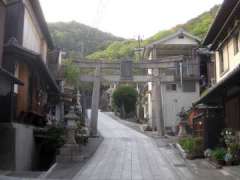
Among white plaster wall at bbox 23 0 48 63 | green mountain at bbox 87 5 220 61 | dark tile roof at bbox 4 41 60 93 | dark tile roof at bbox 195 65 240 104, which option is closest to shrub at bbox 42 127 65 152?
dark tile roof at bbox 4 41 60 93

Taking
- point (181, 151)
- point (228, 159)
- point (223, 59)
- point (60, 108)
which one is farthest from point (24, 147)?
point (60, 108)

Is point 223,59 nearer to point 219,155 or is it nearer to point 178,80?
point 219,155

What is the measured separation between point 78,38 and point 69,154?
2129 inches

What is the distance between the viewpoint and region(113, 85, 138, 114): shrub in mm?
55250

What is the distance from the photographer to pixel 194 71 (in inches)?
1631

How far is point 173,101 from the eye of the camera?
42969 millimetres

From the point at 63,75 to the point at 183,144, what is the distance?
13.7 m

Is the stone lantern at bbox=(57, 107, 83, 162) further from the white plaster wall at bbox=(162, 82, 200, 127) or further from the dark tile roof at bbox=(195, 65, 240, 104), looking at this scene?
the white plaster wall at bbox=(162, 82, 200, 127)

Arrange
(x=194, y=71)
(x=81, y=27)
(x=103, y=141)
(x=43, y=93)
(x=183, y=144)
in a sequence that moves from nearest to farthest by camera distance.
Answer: (x=183, y=144), (x=43, y=93), (x=103, y=141), (x=194, y=71), (x=81, y=27)

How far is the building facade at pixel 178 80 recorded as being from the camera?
1631 inches

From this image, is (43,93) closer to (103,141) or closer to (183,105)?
(103,141)

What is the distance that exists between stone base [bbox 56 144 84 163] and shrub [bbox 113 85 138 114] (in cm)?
3599

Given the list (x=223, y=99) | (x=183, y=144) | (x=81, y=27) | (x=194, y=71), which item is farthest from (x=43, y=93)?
(x=81, y=27)

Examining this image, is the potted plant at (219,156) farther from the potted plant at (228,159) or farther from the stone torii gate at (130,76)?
the stone torii gate at (130,76)
